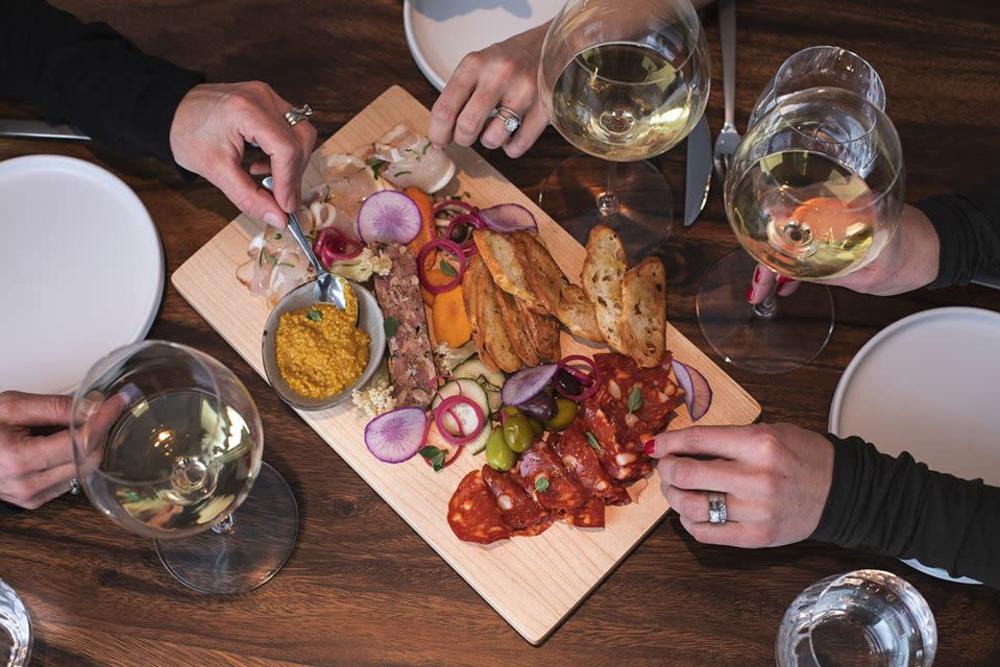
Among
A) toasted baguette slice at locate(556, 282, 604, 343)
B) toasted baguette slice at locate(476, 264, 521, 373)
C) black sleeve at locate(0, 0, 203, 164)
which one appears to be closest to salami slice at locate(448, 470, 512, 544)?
toasted baguette slice at locate(476, 264, 521, 373)

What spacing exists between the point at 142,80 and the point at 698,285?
115cm

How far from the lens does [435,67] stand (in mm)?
1955

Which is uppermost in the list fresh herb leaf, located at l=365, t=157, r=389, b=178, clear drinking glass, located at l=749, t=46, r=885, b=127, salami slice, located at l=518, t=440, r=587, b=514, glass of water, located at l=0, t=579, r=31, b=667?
clear drinking glass, located at l=749, t=46, r=885, b=127

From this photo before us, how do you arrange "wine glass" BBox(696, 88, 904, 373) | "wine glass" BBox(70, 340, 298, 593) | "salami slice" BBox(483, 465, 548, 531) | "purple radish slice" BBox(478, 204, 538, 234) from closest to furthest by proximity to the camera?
"wine glass" BBox(70, 340, 298, 593)
"wine glass" BBox(696, 88, 904, 373)
"salami slice" BBox(483, 465, 548, 531)
"purple radish slice" BBox(478, 204, 538, 234)

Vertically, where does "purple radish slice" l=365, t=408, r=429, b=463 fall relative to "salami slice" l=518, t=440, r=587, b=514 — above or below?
above

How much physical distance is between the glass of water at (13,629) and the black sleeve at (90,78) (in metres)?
0.84

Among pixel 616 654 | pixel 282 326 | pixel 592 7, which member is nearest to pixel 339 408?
pixel 282 326

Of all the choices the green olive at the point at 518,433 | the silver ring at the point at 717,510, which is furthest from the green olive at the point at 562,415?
the silver ring at the point at 717,510

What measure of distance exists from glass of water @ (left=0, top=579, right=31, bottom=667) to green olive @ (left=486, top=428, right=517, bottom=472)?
2.72ft

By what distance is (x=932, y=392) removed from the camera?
174cm

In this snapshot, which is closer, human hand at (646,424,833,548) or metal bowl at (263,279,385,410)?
human hand at (646,424,833,548)

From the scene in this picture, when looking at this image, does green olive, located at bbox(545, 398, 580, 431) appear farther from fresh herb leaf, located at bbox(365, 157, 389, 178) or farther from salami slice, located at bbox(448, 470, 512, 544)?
fresh herb leaf, located at bbox(365, 157, 389, 178)

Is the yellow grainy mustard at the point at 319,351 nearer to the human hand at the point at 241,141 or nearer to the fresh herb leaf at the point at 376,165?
the human hand at the point at 241,141

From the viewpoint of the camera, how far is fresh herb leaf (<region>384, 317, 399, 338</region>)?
70.7 inches
